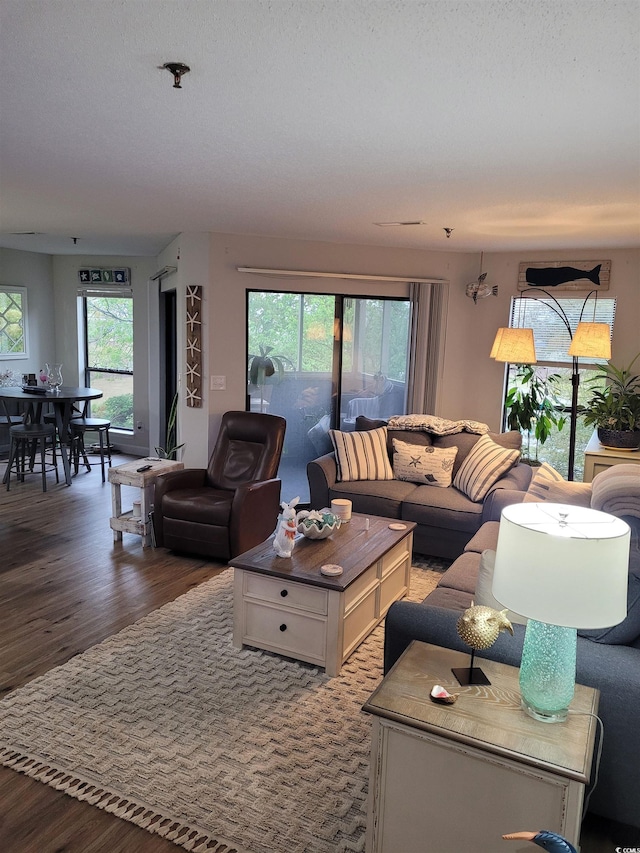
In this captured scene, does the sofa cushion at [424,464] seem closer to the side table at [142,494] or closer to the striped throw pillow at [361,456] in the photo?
the striped throw pillow at [361,456]

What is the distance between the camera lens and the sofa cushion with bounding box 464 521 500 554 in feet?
12.9

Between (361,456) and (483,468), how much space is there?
1.00 m

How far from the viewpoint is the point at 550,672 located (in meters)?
1.88

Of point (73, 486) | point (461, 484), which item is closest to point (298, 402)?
point (461, 484)

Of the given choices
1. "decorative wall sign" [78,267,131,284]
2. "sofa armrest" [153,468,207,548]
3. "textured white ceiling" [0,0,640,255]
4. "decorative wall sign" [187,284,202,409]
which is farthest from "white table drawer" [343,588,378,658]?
"decorative wall sign" [78,267,131,284]

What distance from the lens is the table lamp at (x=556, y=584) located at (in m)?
1.73

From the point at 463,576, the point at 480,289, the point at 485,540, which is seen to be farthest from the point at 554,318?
the point at 463,576

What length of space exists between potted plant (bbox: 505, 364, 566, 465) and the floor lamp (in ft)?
1.59

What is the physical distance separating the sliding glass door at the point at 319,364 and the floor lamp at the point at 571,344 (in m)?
1.21

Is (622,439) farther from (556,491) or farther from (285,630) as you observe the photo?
(285,630)

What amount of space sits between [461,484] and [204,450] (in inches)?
90.8

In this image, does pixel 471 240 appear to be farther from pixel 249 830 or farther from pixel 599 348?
pixel 249 830

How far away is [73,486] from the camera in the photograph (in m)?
6.86

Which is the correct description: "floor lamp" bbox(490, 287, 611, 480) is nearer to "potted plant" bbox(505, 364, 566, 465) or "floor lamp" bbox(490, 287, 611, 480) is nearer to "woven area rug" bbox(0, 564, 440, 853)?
"potted plant" bbox(505, 364, 566, 465)
